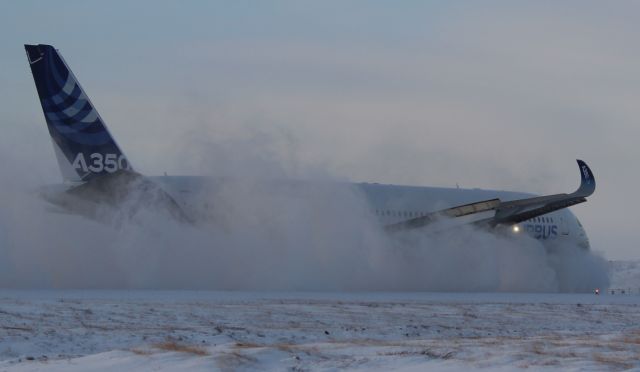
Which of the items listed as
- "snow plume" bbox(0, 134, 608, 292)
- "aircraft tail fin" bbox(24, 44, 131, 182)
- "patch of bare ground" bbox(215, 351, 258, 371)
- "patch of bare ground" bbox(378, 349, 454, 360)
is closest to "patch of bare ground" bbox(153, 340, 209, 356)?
"patch of bare ground" bbox(215, 351, 258, 371)

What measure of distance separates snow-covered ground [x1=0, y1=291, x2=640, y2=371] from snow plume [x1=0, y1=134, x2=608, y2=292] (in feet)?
18.4

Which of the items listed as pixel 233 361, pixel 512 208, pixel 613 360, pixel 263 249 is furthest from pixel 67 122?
pixel 613 360

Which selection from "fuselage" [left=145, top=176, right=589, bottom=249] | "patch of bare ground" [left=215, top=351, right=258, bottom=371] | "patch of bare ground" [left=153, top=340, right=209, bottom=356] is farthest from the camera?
"fuselage" [left=145, top=176, right=589, bottom=249]

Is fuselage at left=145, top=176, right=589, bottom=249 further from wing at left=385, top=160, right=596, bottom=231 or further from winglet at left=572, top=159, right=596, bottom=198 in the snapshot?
winglet at left=572, top=159, right=596, bottom=198

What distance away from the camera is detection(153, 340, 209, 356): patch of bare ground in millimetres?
15297

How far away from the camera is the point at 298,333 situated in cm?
1861

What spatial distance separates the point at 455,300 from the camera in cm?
3034

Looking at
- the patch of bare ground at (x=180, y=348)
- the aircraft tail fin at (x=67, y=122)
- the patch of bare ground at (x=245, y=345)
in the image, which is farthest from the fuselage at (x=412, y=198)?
the patch of bare ground at (x=180, y=348)

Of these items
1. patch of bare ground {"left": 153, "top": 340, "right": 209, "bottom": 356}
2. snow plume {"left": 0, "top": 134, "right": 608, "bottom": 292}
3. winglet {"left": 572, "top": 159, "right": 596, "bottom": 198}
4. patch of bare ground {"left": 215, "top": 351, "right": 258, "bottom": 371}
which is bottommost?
patch of bare ground {"left": 215, "top": 351, "right": 258, "bottom": 371}

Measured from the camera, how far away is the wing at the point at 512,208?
4334 centimetres

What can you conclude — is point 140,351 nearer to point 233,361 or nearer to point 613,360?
point 233,361

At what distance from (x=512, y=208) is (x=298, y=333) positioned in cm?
2728

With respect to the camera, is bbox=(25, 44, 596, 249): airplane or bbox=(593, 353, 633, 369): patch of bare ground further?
bbox=(25, 44, 596, 249): airplane

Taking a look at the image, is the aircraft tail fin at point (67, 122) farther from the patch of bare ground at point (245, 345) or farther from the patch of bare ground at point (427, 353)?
the patch of bare ground at point (427, 353)
